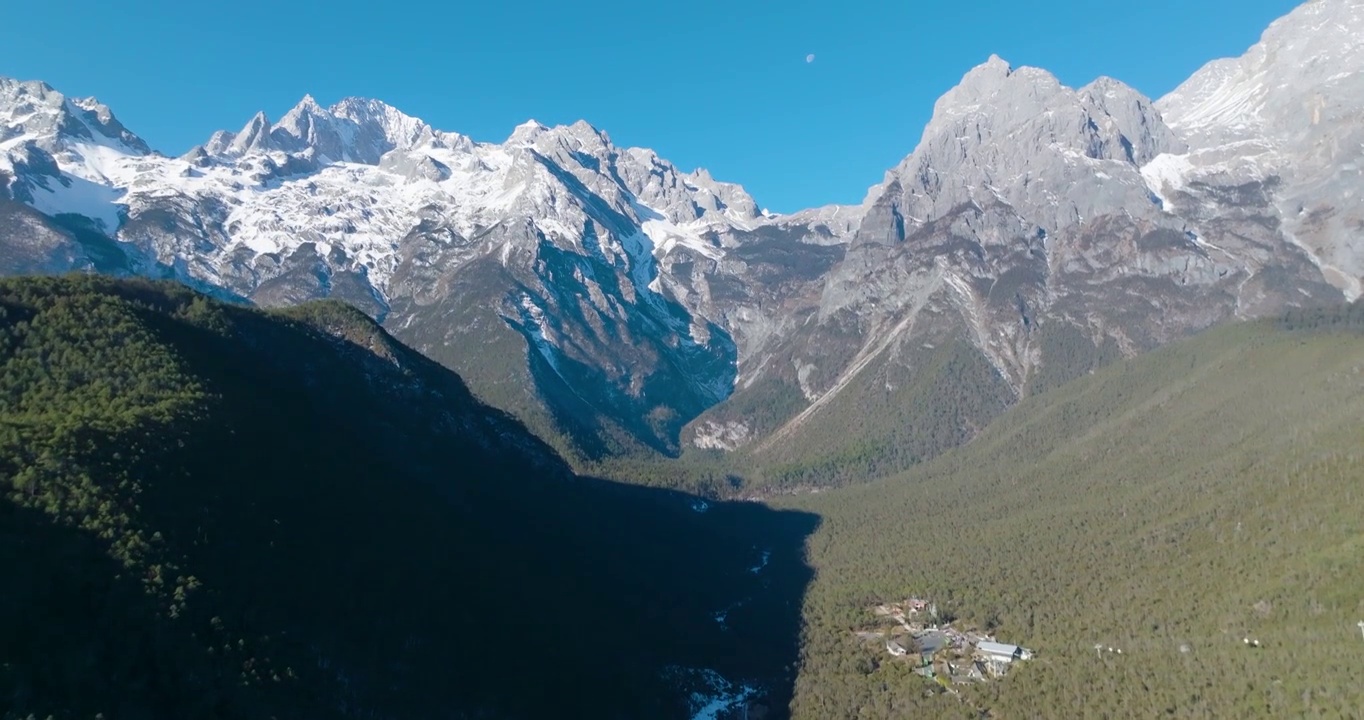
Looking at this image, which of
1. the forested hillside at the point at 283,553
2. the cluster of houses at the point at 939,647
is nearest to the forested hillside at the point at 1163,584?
the cluster of houses at the point at 939,647

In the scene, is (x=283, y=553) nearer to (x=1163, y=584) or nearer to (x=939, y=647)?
(x=939, y=647)

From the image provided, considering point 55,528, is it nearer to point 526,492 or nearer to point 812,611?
point 526,492

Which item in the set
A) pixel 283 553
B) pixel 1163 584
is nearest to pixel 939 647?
pixel 1163 584

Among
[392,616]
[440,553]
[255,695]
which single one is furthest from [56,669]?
[440,553]

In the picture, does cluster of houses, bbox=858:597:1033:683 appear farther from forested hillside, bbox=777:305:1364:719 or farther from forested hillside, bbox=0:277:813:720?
forested hillside, bbox=0:277:813:720

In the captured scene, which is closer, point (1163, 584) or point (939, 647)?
point (939, 647)

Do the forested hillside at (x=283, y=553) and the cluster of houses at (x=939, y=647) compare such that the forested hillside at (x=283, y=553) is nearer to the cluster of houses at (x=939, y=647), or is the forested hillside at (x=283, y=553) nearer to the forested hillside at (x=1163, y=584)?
the cluster of houses at (x=939, y=647)
